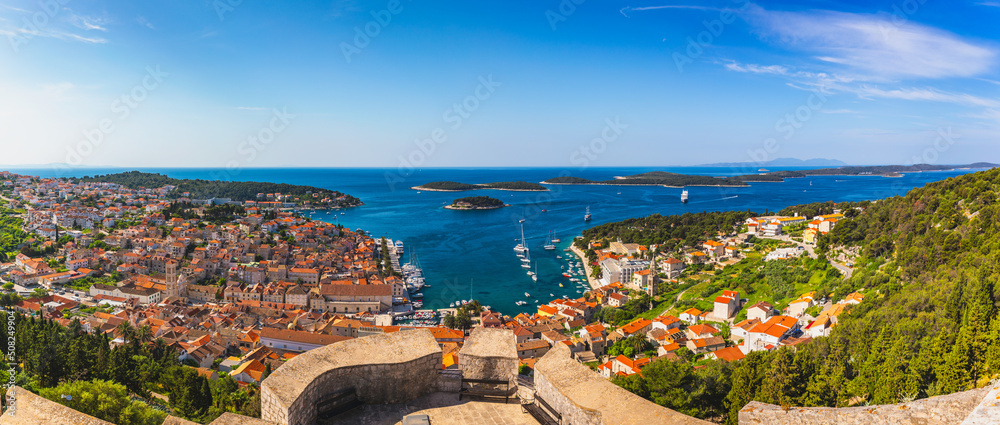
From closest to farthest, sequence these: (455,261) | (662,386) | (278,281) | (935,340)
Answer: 1. (935,340)
2. (662,386)
3. (278,281)
4. (455,261)

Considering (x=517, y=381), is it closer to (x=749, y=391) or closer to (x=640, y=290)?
(x=749, y=391)

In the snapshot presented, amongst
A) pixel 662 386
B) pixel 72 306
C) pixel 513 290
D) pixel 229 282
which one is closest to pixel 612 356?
pixel 662 386

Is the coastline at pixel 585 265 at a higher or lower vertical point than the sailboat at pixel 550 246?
lower

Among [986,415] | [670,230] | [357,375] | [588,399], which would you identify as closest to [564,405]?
[588,399]

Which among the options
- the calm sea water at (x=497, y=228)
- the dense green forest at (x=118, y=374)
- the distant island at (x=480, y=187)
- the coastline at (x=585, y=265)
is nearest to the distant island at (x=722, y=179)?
the calm sea water at (x=497, y=228)

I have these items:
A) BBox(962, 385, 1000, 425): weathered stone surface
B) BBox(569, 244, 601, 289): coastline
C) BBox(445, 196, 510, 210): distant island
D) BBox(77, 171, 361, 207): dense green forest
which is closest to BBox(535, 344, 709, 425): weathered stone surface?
BBox(962, 385, 1000, 425): weathered stone surface

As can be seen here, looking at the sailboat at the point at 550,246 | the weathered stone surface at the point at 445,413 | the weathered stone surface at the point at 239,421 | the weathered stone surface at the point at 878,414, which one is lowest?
the sailboat at the point at 550,246

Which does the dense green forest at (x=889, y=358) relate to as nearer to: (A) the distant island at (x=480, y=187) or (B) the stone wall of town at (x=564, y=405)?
(B) the stone wall of town at (x=564, y=405)
